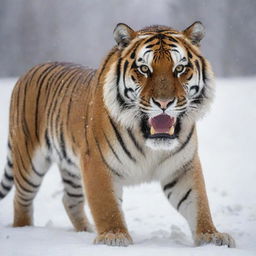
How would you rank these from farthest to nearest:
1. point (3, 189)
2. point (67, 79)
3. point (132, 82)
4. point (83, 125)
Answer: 1. point (3, 189)
2. point (67, 79)
3. point (83, 125)
4. point (132, 82)

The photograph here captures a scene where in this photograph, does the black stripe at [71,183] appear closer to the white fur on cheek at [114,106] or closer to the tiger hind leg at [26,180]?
the tiger hind leg at [26,180]

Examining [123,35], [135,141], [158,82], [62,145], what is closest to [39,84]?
[62,145]

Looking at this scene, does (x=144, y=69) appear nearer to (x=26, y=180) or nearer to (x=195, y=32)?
(x=195, y=32)

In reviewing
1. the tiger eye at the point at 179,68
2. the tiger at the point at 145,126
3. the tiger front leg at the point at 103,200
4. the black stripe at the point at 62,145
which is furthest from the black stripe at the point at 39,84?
the tiger eye at the point at 179,68

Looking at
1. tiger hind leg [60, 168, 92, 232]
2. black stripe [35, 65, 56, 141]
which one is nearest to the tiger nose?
black stripe [35, 65, 56, 141]

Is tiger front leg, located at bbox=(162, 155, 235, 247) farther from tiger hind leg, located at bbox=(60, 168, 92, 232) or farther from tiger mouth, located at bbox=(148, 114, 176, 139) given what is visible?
tiger hind leg, located at bbox=(60, 168, 92, 232)

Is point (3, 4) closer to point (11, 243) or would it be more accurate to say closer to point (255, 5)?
point (255, 5)

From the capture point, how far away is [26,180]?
14.1ft

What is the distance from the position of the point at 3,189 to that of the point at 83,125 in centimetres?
133

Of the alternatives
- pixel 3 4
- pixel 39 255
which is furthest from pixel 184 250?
pixel 3 4

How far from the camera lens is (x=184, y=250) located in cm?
282

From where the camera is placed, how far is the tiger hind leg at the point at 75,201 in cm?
446

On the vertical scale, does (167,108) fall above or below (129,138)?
above

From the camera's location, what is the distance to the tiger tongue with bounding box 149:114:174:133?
302cm
